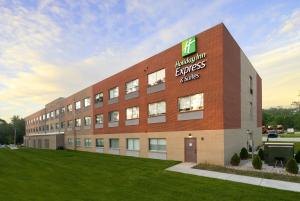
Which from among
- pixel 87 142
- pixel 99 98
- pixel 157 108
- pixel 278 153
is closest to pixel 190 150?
pixel 157 108

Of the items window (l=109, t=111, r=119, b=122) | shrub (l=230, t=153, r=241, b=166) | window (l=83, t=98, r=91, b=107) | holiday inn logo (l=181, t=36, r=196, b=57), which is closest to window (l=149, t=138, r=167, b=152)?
shrub (l=230, t=153, r=241, b=166)

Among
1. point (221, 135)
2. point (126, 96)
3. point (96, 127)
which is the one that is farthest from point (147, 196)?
point (96, 127)

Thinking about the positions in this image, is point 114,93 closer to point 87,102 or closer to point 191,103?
point 87,102

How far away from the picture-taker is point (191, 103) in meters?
29.0

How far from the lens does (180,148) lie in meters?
30.0

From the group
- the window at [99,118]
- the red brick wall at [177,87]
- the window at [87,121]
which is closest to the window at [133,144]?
the red brick wall at [177,87]

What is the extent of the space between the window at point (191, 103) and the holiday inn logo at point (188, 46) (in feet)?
14.8

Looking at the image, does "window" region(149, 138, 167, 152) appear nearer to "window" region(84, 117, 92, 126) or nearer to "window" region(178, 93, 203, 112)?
"window" region(178, 93, 203, 112)

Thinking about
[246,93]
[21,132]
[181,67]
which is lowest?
[21,132]

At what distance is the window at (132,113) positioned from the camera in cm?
3882

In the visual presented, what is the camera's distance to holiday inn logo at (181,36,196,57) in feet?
94.0

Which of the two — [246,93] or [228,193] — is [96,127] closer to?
[246,93]

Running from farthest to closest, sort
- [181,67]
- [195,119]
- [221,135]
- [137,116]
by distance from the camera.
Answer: [137,116]
[181,67]
[195,119]
[221,135]

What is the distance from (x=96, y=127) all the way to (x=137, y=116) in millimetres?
16006
